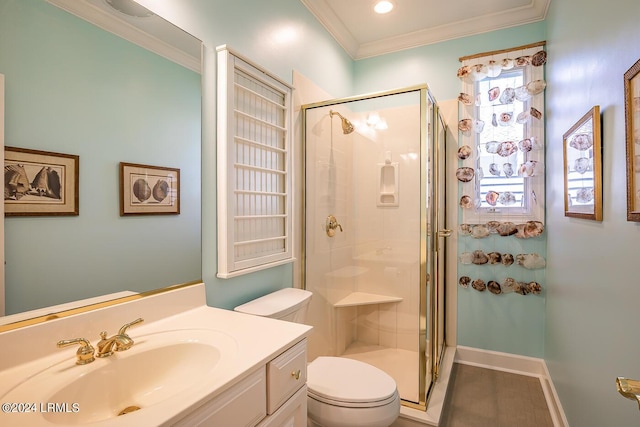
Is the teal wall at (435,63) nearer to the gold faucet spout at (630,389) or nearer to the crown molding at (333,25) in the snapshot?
the crown molding at (333,25)

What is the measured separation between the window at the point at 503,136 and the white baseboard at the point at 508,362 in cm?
108

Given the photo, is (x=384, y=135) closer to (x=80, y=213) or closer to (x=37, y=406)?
(x=80, y=213)

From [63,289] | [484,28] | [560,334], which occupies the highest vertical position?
[484,28]

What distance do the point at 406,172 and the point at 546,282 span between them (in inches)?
53.5

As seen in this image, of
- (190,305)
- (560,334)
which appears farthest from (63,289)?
(560,334)

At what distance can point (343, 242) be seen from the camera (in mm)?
2613

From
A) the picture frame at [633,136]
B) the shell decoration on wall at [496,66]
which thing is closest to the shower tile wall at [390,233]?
the shell decoration on wall at [496,66]

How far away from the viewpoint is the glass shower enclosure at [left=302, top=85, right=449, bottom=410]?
84.0 inches

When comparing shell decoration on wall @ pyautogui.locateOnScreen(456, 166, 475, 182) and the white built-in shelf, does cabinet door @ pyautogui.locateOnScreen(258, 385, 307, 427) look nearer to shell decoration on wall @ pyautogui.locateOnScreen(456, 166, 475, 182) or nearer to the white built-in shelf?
the white built-in shelf

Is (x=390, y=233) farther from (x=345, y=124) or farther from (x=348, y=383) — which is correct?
(x=348, y=383)

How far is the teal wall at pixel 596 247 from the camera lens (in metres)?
1.08

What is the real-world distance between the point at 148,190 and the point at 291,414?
3.17ft

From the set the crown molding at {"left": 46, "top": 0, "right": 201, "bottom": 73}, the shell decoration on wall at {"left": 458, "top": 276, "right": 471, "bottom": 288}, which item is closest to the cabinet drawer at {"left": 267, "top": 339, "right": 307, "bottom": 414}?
the crown molding at {"left": 46, "top": 0, "right": 201, "bottom": 73}

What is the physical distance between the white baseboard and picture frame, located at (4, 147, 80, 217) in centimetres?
287
